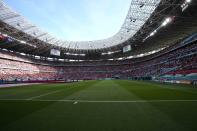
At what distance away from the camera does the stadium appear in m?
6.51

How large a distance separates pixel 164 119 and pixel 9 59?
8051 centimetres

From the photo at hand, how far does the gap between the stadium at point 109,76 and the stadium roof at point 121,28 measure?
0.20 meters

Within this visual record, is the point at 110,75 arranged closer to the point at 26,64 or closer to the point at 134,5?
A: the point at 26,64

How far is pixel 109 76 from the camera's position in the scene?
103562 millimetres

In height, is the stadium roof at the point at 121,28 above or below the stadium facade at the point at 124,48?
above

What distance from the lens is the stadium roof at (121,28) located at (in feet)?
122

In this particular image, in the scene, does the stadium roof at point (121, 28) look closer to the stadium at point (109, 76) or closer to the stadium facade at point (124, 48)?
the stadium facade at point (124, 48)

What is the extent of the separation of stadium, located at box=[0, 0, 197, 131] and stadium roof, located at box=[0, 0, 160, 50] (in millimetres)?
202

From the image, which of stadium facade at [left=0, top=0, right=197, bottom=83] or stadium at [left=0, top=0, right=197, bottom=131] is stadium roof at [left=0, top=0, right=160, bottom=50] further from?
stadium at [left=0, top=0, right=197, bottom=131]

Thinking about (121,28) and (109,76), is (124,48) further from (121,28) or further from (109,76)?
(109,76)

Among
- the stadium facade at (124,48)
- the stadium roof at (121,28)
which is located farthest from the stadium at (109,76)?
the stadium roof at (121,28)

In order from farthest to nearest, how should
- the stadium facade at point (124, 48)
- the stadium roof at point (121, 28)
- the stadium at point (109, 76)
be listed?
the stadium facade at point (124, 48) → the stadium roof at point (121, 28) → the stadium at point (109, 76)

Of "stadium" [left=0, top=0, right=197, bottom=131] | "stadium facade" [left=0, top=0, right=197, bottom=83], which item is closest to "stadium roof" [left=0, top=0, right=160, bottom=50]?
"stadium facade" [left=0, top=0, right=197, bottom=83]

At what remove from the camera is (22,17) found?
4806 cm
